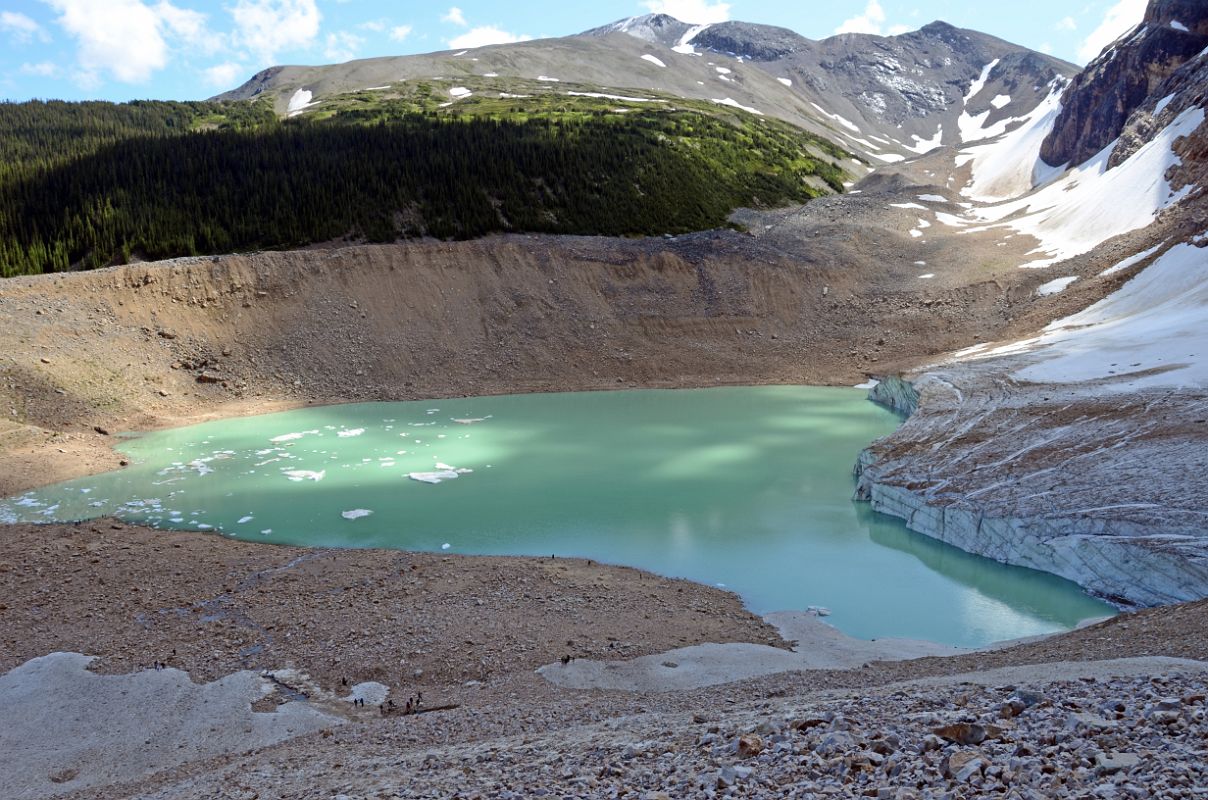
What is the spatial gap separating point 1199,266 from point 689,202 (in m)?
27.2

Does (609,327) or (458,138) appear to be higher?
(458,138)

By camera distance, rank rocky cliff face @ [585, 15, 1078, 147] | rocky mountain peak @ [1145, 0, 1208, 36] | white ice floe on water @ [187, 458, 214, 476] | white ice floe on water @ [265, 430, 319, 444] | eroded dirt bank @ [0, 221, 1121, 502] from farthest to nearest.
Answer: rocky cliff face @ [585, 15, 1078, 147] → rocky mountain peak @ [1145, 0, 1208, 36] → eroded dirt bank @ [0, 221, 1121, 502] → white ice floe on water @ [265, 430, 319, 444] → white ice floe on water @ [187, 458, 214, 476]

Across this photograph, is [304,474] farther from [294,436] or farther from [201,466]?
[294,436]

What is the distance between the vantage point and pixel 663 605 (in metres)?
14.4

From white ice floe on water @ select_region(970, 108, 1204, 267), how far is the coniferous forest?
51.3ft

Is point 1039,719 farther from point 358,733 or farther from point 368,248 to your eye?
point 368,248

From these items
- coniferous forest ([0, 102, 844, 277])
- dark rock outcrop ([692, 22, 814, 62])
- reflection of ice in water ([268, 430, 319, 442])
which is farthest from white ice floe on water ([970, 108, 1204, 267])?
dark rock outcrop ([692, 22, 814, 62])

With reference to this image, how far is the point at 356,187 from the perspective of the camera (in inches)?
1800

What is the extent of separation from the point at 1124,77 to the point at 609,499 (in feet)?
187

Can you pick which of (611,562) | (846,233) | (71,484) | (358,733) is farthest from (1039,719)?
(846,233)

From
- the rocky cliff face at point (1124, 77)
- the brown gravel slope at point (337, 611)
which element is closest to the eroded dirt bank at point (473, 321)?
the brown gravel slope at point (337, 611)

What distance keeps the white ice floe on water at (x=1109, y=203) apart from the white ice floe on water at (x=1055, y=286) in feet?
10.0

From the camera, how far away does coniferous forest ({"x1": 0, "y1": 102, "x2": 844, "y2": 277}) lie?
40531 mm

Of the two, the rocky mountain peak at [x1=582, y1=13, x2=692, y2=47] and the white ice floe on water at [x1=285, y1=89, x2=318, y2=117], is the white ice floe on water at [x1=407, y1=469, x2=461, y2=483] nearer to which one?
the white ice floe on water at [x1=285, y1=89, x2=318, y2=117]
